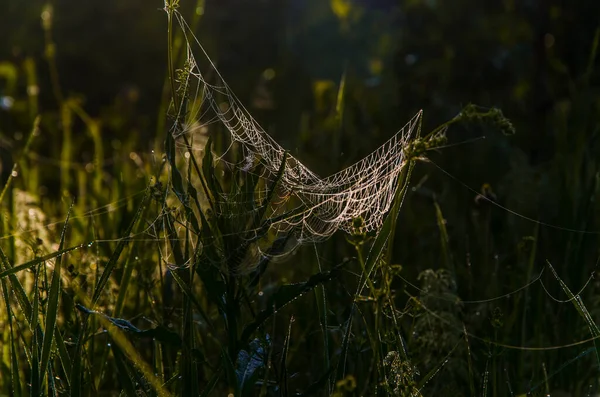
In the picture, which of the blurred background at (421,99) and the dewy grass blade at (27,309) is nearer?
the dewy grass blade at (27,309)

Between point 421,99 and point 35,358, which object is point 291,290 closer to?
point 35,358

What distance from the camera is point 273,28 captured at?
718cm

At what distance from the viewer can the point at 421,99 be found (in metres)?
3.78

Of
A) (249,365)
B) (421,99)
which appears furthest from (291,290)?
(421,99)

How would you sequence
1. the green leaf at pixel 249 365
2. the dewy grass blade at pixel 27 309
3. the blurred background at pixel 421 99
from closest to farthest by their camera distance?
the green leaf at pixel 249 365 → the dewy grass blade at pixel 27 309 → the blurred background at pixel 421 99

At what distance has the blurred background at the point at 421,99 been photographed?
2145mm

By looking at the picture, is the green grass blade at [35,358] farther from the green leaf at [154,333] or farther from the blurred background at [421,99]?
the blurred background at [421,99]

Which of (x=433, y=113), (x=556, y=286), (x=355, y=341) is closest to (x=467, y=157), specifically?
(x=433, y=113)

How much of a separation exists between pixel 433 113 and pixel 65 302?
2.25m

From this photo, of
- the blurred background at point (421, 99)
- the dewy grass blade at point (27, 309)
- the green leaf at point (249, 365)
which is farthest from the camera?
the blurred background at point (421, 99)

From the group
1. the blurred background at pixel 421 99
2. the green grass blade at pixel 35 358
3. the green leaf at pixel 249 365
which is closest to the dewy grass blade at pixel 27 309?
the green grass blade at pixel 35 358

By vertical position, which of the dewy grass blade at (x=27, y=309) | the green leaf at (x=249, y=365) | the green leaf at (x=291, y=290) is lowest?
the green leaf at (x=249, y=365)

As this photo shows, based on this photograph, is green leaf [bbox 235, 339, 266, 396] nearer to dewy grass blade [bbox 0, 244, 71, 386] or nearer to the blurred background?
dewy grass blade [bbox 0, 244, 71, 386]

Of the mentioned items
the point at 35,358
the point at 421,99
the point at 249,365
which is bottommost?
the point at 249,365
